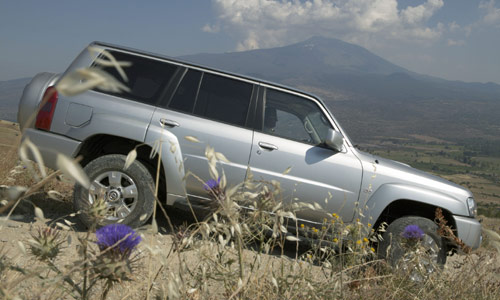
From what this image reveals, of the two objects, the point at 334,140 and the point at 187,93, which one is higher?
the point at 187,93

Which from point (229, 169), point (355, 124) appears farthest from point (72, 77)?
point (355, 124)

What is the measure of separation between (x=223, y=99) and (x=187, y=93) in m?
0.42

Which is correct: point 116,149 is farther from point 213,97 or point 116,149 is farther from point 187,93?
point 213,97

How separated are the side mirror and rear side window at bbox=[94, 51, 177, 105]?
1905 mm

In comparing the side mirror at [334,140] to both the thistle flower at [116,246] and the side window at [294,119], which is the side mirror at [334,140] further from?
the thistle flower at [116,246]

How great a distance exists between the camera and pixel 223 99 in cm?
488

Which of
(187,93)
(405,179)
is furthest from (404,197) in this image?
(187,93)

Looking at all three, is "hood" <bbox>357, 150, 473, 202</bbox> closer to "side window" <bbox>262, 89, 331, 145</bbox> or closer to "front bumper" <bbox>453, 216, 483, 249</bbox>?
"front bumper" <bbox>453, 216, 483, 249</bbox>

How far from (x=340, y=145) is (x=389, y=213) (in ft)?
3.71

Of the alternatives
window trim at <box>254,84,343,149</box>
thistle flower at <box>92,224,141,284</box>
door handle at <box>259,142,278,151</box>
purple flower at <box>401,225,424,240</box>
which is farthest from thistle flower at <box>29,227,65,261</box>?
window trim at <box>254,84,343,149</box>

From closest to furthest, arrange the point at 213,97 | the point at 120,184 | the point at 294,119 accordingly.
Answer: the point at 120,184
the point at 213,97
the point at 294,119

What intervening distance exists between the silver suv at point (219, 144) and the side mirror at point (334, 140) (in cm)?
1

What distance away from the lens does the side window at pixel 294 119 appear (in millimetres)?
4852

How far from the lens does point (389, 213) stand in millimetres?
5059
